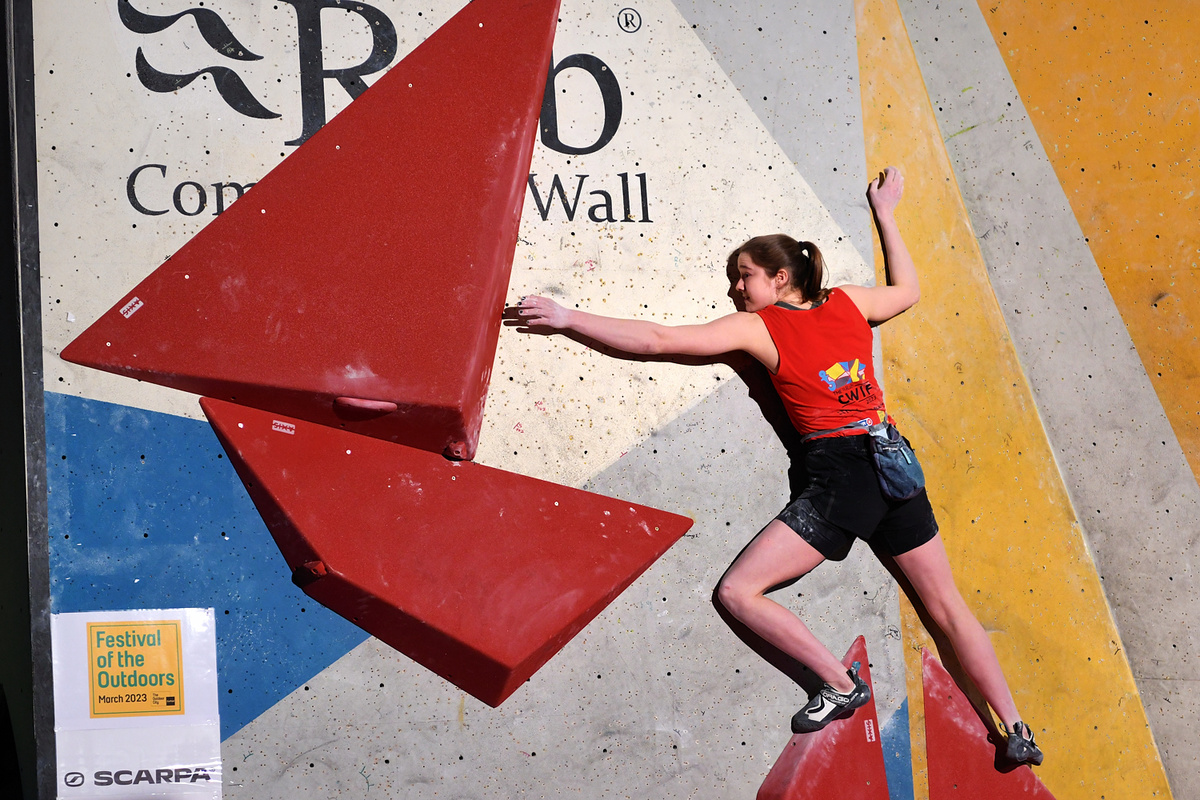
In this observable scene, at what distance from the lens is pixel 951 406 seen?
94.3 inches

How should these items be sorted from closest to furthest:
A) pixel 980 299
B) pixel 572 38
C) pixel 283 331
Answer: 1. pixel 283 331
2. pixel 572 38
3. pixel 980 299

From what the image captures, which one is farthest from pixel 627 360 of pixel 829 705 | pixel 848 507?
pixel 829 705

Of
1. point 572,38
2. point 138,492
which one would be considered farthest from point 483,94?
point 138,492

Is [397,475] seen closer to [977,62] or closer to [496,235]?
[496,235]

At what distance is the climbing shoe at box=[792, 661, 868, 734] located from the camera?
2.18 metres

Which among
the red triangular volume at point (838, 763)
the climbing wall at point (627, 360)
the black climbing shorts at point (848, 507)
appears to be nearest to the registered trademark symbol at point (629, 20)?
the climbing wall at point (627, 360)

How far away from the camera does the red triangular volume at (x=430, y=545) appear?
207cm

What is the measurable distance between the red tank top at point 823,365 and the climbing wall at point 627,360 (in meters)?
0.16

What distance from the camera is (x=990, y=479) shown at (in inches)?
94.9

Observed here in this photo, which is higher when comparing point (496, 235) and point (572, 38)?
point (572, 38)

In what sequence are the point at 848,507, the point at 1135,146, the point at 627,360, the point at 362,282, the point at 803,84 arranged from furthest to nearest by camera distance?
1. the point at 1135,146
2. the point at 803,84
3. the point at 627,360
4. the point at 848,507
5. the point at 362,282

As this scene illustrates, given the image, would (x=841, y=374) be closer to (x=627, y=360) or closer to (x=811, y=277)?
(x=811, y=277)

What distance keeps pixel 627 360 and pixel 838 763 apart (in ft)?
4.36

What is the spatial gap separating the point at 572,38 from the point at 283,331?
1.18m
